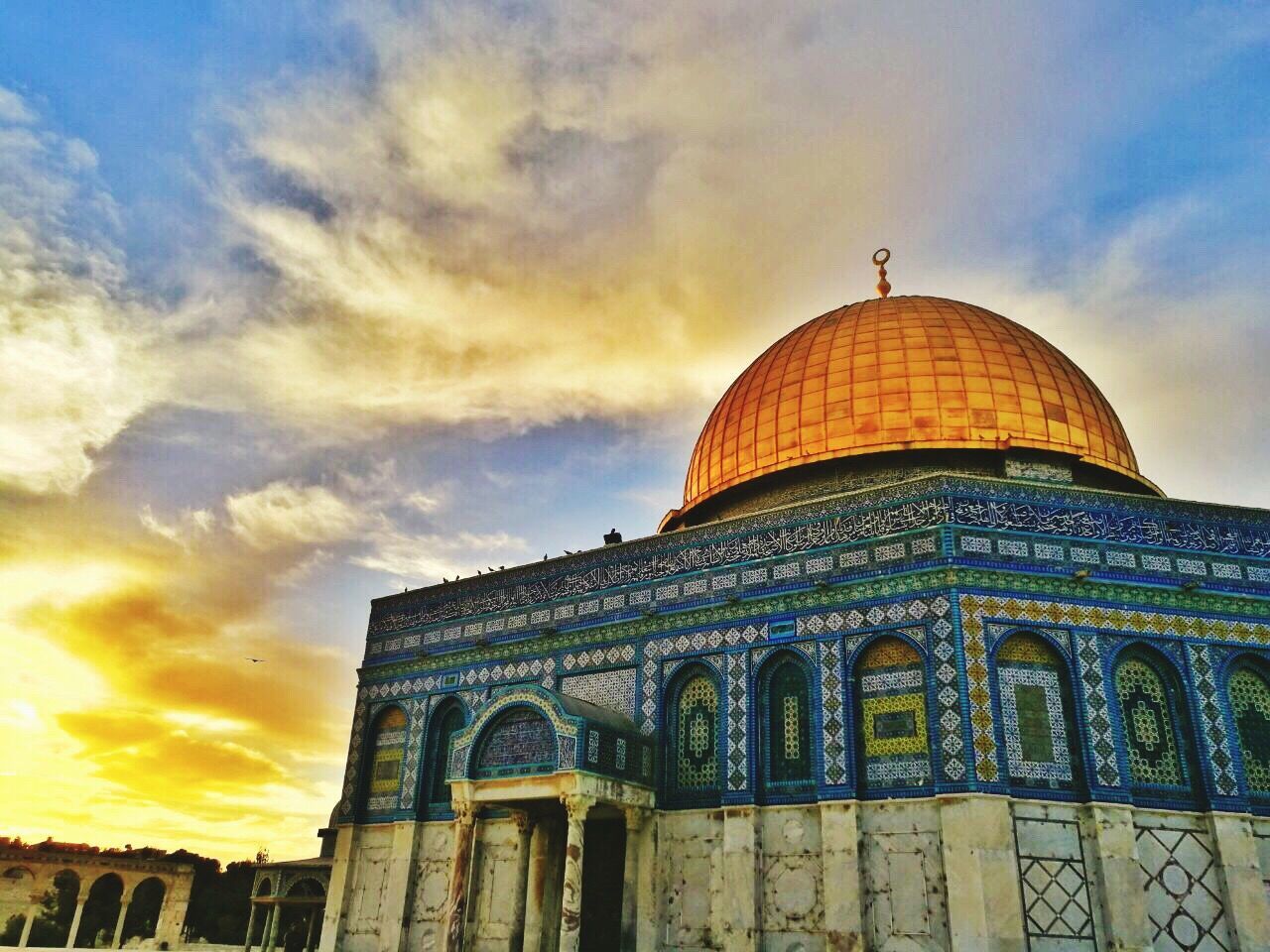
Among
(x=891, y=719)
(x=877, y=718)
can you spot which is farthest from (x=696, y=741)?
(x=891, y=719)

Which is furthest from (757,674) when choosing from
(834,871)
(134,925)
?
(134,925)

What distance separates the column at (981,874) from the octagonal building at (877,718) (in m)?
0.03

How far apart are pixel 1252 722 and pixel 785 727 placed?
572cm

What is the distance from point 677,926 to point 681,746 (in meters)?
2.29

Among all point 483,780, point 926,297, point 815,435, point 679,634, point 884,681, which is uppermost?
point 926,297

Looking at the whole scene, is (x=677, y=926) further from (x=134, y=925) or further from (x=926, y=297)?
(x=134, y=925)

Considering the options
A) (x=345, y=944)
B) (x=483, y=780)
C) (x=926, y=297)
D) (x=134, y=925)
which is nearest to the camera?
(x=483, y=780)

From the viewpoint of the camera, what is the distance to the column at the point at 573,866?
11.5 metres

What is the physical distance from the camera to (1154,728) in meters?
11.5

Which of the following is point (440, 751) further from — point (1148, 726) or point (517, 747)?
point (1148, 726)

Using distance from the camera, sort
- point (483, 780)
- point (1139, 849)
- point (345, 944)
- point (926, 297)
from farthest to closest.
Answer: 1. point (926, 297)
2. point (345, 944)
3. point (483, 780)
4. point (1139, 849)

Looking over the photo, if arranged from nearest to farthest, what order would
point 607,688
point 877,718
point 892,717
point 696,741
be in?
1. point 892,717
2. point 877,718
3. point 696,741
4. point 607,688

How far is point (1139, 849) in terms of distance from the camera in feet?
34.9

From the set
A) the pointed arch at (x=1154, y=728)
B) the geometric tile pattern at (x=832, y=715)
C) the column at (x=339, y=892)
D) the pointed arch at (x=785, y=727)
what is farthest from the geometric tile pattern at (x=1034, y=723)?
the column at (x=339, y=892)
